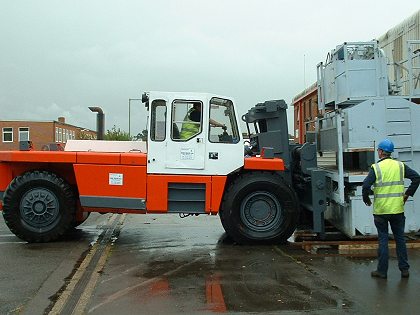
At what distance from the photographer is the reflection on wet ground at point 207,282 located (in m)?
5.77

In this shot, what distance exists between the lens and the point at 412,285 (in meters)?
6.55

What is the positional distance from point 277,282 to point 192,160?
3.11m

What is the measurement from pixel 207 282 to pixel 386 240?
7.94ft

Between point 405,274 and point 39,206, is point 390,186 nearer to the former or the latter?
point 405,274

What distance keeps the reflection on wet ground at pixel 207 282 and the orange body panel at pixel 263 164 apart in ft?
4.60

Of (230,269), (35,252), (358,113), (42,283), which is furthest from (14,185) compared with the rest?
(358,113)

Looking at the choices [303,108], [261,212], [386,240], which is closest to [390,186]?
[386,240]

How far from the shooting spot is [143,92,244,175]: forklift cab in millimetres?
9180

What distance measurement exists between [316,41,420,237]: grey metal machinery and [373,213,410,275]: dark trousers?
1.59 m

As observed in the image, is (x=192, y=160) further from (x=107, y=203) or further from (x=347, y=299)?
(x=347, y=299)

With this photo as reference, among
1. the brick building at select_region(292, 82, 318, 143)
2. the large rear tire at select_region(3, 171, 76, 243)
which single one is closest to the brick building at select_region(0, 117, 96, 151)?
the brick building at select_region(292, 82, 318, 143)

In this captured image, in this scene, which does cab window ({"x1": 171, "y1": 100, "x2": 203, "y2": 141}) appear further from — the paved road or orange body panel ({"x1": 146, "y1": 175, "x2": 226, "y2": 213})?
the paved road

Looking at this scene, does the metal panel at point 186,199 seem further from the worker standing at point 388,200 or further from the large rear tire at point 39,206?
the worker standing at point 388,200

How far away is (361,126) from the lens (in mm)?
8758
